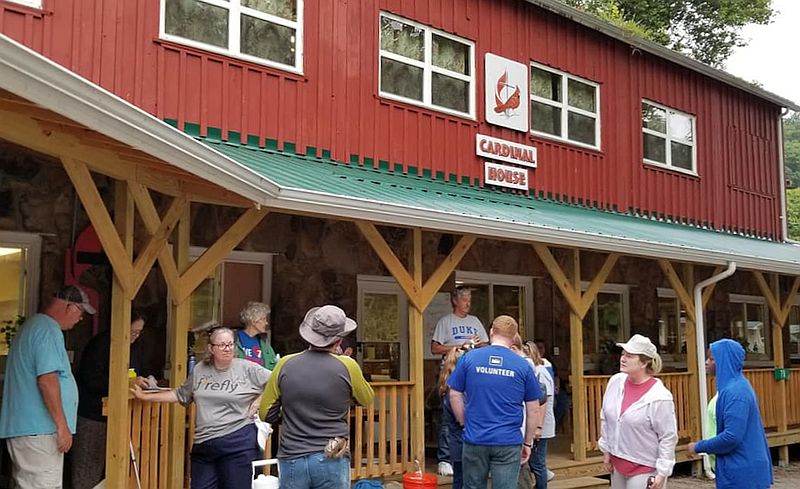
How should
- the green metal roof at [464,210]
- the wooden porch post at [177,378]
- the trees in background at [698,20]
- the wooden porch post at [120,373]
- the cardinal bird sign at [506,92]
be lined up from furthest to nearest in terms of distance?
1. the trees in background at [698,20]
2. the cardinal bird sign at [506,92]
3. the green metal roof at [464,210]
4. the wooden porch post at [177,378]
5. the wooden porch post at [120,373]

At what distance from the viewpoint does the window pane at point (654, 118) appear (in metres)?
13.3

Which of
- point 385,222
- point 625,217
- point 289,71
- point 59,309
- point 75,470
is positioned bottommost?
point 75,470

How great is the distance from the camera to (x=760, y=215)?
50.5 feet

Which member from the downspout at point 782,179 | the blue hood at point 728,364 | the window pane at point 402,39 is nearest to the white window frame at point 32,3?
the window pane at point 402,39

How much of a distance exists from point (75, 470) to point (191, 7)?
432 centimetres

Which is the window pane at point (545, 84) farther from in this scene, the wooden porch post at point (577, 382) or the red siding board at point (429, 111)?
the wooden porch post at point (577, 382)

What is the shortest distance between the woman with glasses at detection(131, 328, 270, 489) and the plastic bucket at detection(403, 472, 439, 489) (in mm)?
1926

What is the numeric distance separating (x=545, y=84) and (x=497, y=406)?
23.2 feet

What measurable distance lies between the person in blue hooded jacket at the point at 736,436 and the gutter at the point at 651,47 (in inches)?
291

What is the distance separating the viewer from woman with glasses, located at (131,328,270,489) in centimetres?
522

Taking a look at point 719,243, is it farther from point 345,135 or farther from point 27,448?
point 27,448

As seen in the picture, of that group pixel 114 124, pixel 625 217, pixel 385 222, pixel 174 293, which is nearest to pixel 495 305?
pixel 625 217

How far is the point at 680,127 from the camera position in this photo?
1381 centimetres

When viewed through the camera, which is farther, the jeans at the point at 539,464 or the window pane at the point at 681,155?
the window pane at the point at 681,155
